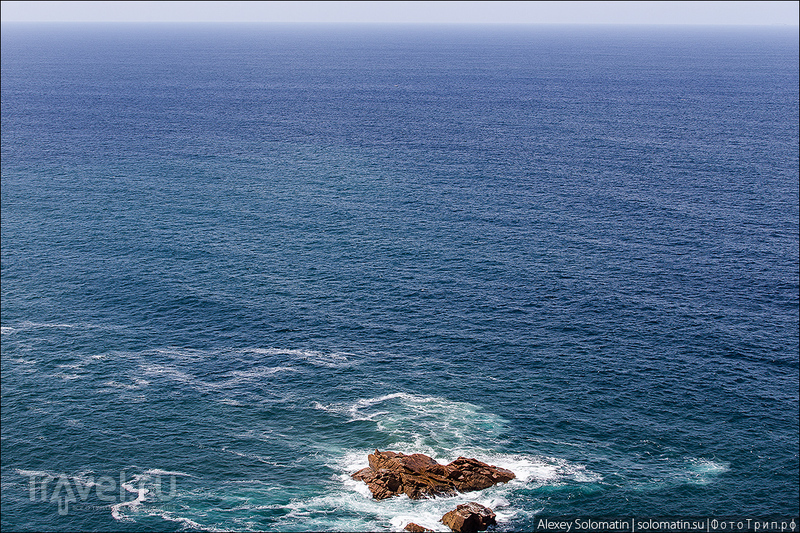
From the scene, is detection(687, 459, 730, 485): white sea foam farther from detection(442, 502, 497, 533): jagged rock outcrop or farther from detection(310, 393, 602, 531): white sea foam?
detection(442, 502, 497, 533): jagged rock outcrop

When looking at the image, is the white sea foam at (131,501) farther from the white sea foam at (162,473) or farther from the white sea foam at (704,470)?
the white sea foam at (704,470)

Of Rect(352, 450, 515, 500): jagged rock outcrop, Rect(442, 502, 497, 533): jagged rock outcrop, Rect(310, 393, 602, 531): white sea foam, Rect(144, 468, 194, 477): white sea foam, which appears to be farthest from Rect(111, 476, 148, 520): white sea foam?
Rect(442, 502, 497, 533): jagged rock outcrop

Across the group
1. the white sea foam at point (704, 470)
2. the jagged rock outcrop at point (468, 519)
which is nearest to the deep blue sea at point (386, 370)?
the white sea foam at point (704, 470)

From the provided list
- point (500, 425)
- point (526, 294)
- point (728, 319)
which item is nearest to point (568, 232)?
point (526, 294)

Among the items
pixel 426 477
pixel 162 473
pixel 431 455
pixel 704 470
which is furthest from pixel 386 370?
pixel 704 470

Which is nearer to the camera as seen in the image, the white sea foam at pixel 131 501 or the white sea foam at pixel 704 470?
the white sea foam at pixel 131 501

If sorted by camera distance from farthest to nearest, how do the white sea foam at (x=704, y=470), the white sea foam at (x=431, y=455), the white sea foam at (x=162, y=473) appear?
the white sea foam at (x=162, y=473)
the white sea foam at (x=704, y=470)
the white sea foam at (x=431, y=455)
